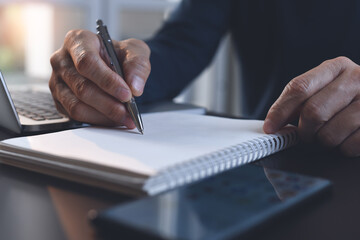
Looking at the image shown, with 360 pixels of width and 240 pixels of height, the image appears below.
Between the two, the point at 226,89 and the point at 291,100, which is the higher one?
the point at 291,100

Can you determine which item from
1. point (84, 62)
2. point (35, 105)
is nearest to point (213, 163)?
point (84, 62)

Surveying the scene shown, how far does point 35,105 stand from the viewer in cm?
82

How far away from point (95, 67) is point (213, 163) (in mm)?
290

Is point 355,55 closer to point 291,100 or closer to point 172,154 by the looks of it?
point 291,100

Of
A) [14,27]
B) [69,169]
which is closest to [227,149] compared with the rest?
[69,169]

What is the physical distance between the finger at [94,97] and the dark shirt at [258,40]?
280mm

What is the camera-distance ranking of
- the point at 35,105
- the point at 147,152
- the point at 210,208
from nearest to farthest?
the point at 210,208 → the point at 147,152 → the point at 35,105

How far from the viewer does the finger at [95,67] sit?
0.61 m

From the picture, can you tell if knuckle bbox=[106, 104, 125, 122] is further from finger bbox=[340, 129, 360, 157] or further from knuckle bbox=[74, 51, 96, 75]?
finger bbox=[340, 129, 360, 157]

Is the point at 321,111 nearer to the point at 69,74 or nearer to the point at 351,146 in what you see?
the point at 351,146

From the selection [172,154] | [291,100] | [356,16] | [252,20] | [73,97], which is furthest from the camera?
[252,20]

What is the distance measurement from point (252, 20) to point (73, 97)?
0.72m

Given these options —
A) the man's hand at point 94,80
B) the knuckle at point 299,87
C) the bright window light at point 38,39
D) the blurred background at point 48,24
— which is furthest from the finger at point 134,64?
the bright window light at point 38,39

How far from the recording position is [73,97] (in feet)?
2.25
